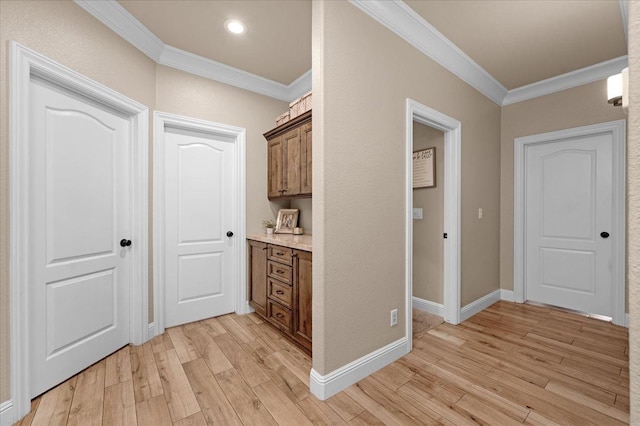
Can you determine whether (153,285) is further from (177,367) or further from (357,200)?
(357,200)

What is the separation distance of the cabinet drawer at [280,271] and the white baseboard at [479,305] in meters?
1.88

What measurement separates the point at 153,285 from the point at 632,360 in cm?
299

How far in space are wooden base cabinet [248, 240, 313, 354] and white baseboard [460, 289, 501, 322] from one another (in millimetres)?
1760

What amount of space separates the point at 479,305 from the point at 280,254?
2396mm

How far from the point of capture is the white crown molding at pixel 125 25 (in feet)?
6.57

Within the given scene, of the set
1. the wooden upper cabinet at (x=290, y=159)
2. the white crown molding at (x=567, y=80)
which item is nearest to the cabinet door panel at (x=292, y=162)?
the wooden upper cabinet at (x=290, y=159)

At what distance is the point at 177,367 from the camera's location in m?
2.11

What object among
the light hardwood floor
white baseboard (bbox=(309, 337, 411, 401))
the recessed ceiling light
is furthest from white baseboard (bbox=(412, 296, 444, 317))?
the recessed ceiling light

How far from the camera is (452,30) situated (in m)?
2.36

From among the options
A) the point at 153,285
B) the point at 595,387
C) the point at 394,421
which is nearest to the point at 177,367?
the point at 153,285

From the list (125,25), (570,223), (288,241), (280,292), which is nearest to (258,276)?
(280,292)

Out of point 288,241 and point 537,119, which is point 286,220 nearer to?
point 288,241

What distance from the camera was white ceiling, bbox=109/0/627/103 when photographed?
209 centimetres

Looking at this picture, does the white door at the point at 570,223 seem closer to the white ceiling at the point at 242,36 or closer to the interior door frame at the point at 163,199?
the white ceiling at the point at 242,36
